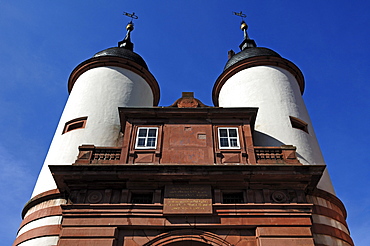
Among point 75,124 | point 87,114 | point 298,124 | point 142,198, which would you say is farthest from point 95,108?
point 298,124

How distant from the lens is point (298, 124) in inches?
885

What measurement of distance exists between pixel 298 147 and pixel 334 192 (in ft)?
10.4

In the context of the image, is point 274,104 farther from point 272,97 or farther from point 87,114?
point 87,114

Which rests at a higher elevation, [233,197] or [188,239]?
[233,197]

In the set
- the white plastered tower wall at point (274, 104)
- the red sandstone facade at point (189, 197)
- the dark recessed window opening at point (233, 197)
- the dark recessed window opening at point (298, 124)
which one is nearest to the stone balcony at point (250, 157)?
the red sandstone facade at point (189, 197)

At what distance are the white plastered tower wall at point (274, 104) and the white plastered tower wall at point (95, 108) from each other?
6894 millimetres

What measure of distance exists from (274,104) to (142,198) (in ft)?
35.8

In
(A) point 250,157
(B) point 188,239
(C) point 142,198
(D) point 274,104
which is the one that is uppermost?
(D) point 274,104

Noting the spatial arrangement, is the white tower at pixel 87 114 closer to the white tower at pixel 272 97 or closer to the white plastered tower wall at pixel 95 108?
the white plastered tower wall at pixel 95 108

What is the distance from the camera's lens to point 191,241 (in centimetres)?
1554

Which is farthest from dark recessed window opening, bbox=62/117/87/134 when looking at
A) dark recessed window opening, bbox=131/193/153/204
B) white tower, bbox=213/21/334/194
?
white tower, bbox=213/21/334/194

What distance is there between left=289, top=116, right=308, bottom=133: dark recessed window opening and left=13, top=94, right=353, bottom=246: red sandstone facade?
4176 millimetres

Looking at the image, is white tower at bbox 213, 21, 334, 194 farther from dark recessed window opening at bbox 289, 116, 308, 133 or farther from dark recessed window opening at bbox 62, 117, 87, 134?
dark recessed window opening at bbox 62, 117, 87, 134

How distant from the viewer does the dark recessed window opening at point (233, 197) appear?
55.7 ft
